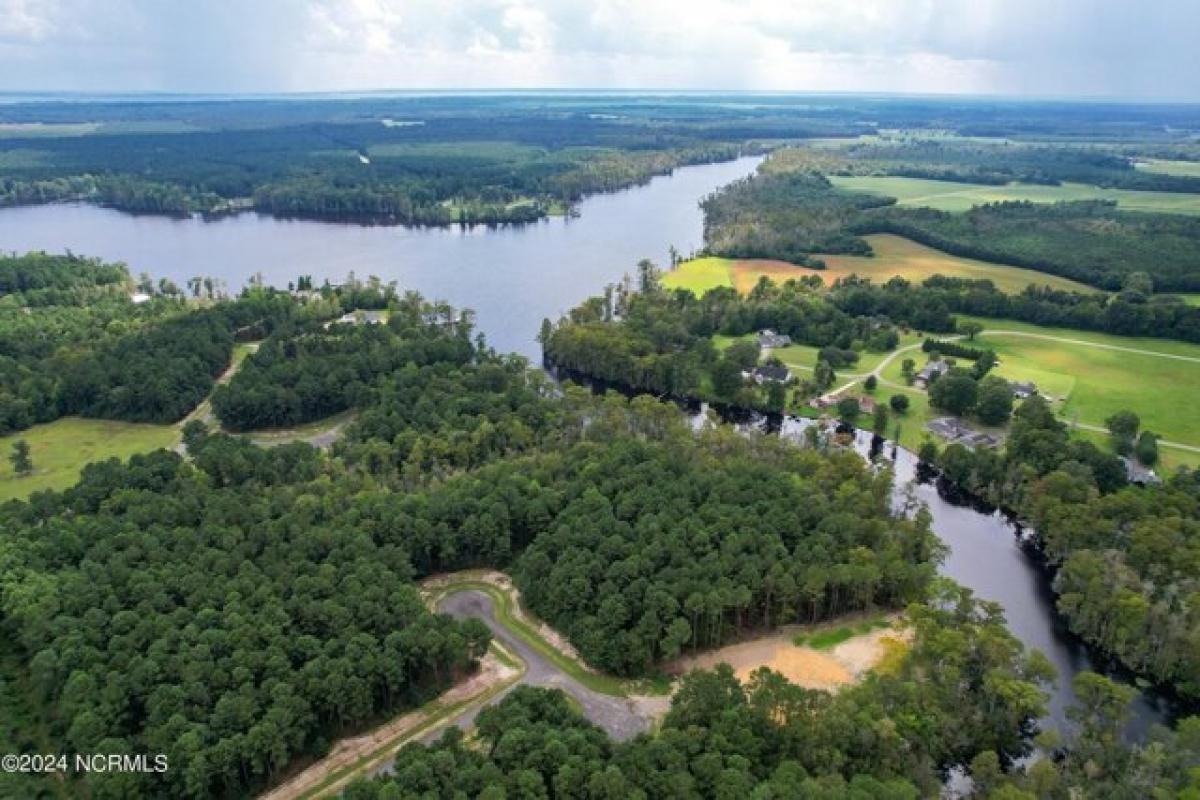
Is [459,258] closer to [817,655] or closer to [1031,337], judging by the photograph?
[1031,337]

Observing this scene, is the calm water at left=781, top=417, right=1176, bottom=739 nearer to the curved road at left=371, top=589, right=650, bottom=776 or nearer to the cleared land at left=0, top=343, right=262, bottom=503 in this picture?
the curved road at left=371, top=589, right=650, bottom=776

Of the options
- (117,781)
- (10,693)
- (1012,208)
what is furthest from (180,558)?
(1012,208)

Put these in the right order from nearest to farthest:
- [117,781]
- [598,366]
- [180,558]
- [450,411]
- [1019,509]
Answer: [117,781] < [180,558] < [1019,509] < [450,411] < [598,366]

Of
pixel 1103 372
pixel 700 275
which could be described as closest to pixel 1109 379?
pixel 1103 372

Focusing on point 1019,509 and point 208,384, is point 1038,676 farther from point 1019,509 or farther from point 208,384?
point 208,384

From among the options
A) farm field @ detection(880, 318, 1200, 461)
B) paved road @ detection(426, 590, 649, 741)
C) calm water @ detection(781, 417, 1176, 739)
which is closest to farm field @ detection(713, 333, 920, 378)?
farm field @ detection(880, 318, 1200, 461)

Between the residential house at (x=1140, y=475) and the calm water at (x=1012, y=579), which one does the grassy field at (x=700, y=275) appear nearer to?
the calm water at (x=1012, y=579)
